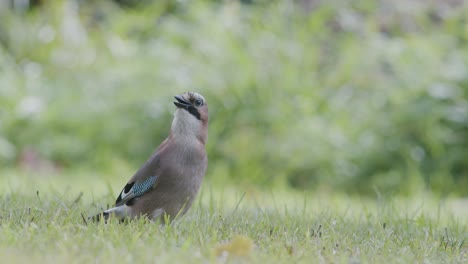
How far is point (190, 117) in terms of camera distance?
4.76 metres

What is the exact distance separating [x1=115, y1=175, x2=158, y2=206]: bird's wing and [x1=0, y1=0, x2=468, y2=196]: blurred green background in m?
3.90

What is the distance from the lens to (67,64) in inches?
416

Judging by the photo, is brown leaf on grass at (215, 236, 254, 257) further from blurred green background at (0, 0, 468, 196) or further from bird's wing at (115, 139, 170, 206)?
blurred green background at (0, 0, 468, 196)

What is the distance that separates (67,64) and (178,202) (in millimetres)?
6452

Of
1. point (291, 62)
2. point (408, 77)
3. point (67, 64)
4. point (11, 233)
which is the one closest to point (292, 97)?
point (291, 62)

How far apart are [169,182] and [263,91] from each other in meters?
4.87

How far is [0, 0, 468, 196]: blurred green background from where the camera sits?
870 cm

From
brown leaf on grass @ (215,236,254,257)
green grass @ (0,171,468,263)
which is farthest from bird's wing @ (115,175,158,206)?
brown leaf on grass @ (215,236,254,257)

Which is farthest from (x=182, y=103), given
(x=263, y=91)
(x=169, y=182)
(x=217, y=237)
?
(x=263, y=91)

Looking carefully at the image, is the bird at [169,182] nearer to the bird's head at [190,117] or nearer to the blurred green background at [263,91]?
the bird's head at [190,117]

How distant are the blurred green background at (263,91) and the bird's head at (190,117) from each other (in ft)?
12.3

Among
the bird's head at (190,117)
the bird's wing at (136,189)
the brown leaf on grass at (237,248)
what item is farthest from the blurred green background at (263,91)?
the brown leaf on grass at (237,248)

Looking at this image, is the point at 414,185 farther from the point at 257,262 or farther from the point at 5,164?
the point at 257,262

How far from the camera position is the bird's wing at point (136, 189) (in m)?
4.55
